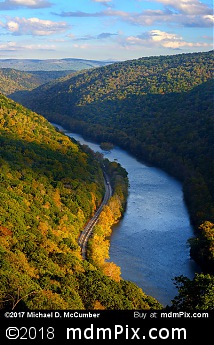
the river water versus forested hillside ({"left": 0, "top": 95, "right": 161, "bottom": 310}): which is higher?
forested hillside ({"left": 0, "top": 95, "right": 161, "bottom": 310})

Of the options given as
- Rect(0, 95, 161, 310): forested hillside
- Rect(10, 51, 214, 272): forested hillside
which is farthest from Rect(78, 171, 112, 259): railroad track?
Rect(10, 51, 214, 272): forested hillside

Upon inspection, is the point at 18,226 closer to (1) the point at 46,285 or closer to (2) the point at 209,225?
(1) the point at 46,285

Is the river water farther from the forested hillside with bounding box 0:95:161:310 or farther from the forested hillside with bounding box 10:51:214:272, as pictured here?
the forested hillside with bounding box 0:95:161:310

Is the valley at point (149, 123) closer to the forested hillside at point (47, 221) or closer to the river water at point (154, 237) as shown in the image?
the forested hillside at point (47, 221)

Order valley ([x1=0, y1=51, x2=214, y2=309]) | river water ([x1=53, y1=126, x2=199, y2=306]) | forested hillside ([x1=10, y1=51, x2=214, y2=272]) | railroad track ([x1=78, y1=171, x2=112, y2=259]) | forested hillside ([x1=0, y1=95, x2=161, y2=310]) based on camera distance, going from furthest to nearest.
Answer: forested hillside ([x1=10, y1=51, x2=214, y2=272]) → railroad track ([x1=78, y1=171, x2=112, y2=259]) → valley ([x1=0, y1=51, x2=214, y2=309]) → river water ([x1=53, y1=126, x2=199, y2=306]) → forested hillside ([x1=0, y1=95, x2=161, y2=310])

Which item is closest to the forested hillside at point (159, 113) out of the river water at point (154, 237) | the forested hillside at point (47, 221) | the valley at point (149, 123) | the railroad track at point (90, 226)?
the valley at point (149, 123)

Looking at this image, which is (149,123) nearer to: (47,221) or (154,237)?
(154,237)
